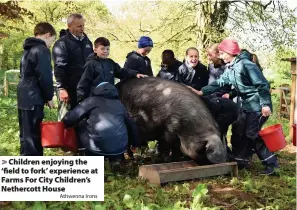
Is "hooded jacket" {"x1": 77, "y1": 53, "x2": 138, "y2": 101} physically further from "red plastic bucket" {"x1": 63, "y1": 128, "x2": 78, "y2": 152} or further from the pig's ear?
the pig's ear

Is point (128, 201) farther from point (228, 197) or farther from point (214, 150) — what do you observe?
point (214, 150)

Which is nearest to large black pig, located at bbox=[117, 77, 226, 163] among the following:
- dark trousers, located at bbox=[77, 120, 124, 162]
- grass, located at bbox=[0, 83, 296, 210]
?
grass, located at bbox=[0, 83, 296, 210]

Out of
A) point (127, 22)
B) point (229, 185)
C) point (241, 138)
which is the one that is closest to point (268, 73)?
point (127, 22)

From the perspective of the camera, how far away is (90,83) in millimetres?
5805

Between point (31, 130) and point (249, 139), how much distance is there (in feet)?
9.30

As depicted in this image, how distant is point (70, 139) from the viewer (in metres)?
5.47

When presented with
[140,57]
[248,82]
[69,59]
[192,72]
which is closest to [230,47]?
[248,82]

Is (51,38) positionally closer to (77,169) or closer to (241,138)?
(77,169)

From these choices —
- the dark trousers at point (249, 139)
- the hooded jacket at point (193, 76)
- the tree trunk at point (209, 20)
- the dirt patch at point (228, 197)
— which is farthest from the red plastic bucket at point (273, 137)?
the tree trunk at point (209, 20)

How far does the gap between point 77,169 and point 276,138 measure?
8.95 ft

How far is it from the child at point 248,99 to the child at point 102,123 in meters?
1.58

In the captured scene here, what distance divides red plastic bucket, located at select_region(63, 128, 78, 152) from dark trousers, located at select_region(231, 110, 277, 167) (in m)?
2.20

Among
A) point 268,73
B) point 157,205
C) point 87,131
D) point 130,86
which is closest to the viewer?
point 157,205

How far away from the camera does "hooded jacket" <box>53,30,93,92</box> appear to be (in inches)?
243
